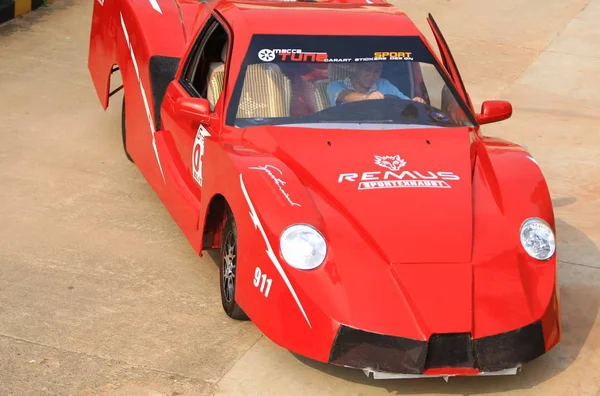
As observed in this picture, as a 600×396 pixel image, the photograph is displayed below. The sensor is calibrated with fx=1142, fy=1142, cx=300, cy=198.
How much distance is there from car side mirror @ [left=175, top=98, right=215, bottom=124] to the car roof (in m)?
0.54

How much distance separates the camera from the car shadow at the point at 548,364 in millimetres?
5500

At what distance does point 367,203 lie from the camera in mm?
5570

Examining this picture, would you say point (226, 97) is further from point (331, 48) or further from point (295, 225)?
point (295, 225)

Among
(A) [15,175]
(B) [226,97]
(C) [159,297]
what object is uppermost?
(B) [226,97]

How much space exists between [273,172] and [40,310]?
5.09 ft

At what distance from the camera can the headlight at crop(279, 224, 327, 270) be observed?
208 inches

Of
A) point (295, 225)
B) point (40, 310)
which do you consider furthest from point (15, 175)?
point (295, 225)

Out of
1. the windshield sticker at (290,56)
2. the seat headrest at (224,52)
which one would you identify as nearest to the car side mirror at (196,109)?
the windshield sticker at (290,56)

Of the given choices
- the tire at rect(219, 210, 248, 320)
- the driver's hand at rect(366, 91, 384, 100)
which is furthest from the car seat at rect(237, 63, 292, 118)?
the tire at rect(219, 210, 248, 320)

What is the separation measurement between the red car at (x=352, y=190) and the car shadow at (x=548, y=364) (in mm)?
365

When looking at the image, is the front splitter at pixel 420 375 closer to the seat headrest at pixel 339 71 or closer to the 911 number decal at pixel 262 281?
the 911 number decal at pixel 262 281

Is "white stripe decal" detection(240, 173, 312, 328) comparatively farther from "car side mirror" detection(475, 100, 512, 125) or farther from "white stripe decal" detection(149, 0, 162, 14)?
"white stripe decal" detection(149, 0, 162, 14)

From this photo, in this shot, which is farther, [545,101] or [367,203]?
[545,101]

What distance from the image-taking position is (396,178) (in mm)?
5770
